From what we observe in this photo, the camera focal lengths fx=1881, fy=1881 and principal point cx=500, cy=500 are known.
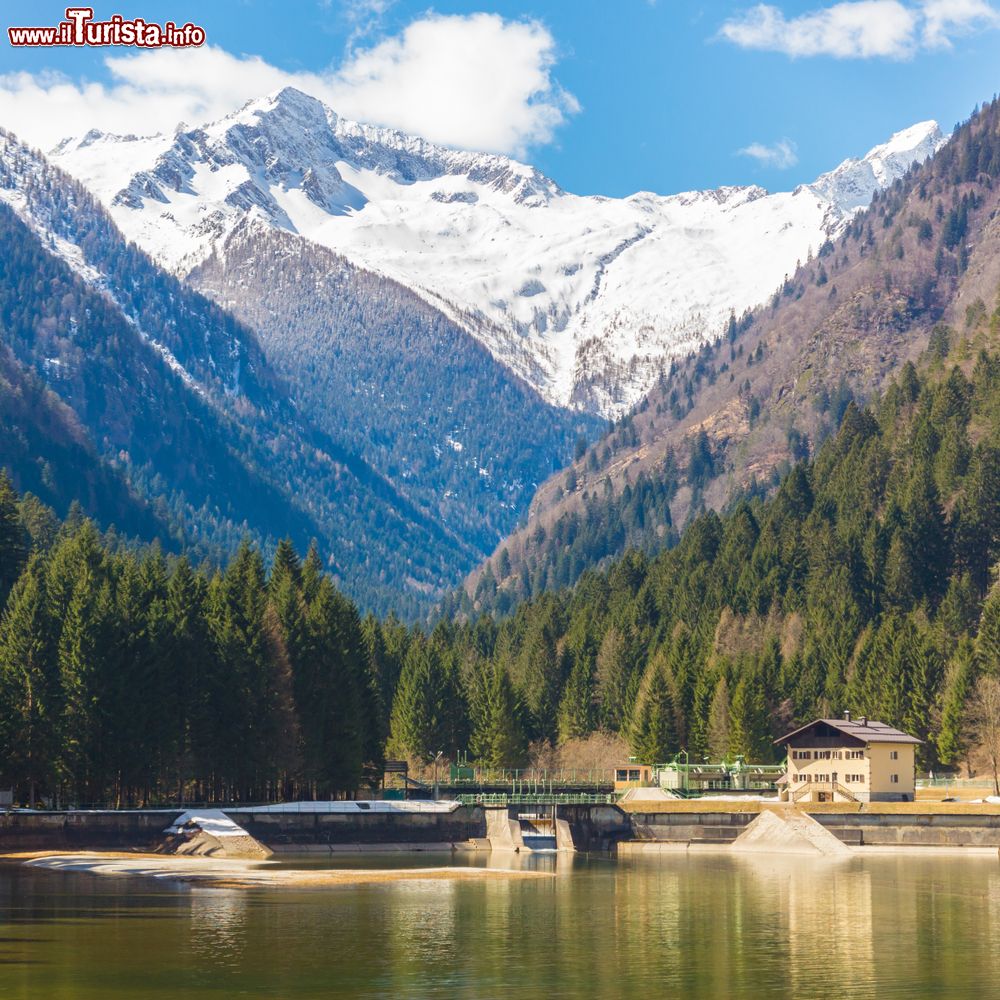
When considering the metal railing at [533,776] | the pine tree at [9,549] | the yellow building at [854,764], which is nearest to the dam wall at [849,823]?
the yellow building at [854,764]

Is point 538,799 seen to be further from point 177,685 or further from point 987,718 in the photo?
point 987,718

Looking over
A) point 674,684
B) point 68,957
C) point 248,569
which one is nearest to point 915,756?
point 674,684

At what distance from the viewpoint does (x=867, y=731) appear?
542ft

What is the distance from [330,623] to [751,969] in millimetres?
78892

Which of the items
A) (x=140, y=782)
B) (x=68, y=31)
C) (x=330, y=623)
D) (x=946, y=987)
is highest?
(x=68, y=31)

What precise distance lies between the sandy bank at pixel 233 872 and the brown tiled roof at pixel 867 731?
48281 mm

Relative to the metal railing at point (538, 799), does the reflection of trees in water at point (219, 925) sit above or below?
below

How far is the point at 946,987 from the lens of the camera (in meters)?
73.9

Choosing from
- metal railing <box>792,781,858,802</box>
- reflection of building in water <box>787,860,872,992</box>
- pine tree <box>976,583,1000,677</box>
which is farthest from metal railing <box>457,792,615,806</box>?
pine tree <box>976,583,1000,677</box>

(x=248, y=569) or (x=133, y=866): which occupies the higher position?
(x=248, y=569)

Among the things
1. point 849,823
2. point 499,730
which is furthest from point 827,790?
point 499,730

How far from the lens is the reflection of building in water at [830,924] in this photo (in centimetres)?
7900

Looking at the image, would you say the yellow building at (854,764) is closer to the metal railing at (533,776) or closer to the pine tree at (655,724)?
the pine tree at (655,724)

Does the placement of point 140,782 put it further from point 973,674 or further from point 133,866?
point 973,674
